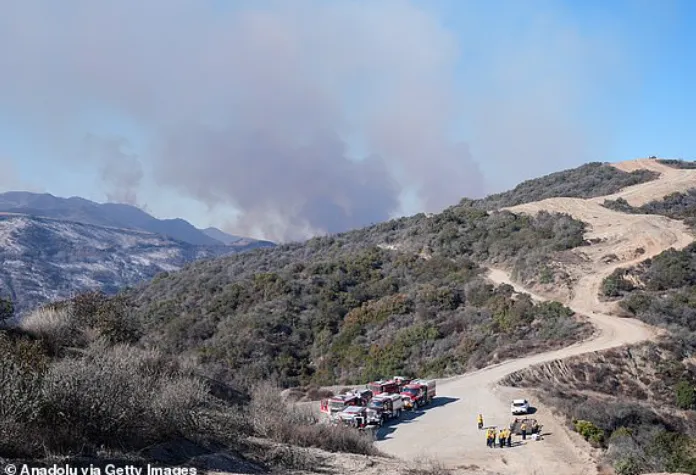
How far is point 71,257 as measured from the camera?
85.6 meters

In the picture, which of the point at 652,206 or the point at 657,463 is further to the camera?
the point at 652,206

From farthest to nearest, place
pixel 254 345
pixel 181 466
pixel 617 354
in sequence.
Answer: pixel 254 345 → pixel 617 354 → pixel 181 466

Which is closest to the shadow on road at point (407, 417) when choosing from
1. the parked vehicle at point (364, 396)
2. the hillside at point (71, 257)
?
the parked vehicle at point (364, 396)

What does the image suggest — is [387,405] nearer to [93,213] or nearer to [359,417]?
[359,417]

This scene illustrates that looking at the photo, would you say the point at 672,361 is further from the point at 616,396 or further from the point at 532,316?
the point at 532,316

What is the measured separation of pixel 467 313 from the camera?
38469 millimetres

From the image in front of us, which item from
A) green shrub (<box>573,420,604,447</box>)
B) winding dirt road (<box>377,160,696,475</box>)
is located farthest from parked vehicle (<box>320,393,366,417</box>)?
green shrub (<box>573,420,604,447</box>)

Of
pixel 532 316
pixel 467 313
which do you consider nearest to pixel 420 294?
pixel 467 313

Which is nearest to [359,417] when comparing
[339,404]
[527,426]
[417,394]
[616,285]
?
[339,404]

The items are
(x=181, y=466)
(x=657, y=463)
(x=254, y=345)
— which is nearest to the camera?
(x=181, y=466)

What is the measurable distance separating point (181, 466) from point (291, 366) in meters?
29.8

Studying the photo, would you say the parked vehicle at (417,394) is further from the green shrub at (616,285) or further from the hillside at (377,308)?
the green shrub at (616,285)

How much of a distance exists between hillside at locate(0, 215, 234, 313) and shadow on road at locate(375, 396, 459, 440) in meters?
44.3

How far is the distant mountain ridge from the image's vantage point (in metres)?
140
